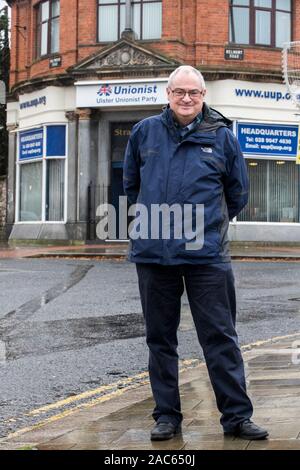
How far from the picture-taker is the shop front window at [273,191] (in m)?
25.9

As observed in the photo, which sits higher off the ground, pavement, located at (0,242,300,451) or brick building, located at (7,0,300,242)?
brick building, located at (7,0,300,242)

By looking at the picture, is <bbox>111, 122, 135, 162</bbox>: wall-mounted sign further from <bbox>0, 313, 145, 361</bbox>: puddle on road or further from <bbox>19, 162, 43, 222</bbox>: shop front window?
<bbox>0, 313, 145, 361</bbox>: puddle on road

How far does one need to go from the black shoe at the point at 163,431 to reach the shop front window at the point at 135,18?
2337 cm

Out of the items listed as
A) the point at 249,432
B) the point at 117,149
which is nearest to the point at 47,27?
the point at 117,149

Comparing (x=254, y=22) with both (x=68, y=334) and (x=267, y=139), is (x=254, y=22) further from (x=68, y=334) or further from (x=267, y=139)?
(x=68, y=334)

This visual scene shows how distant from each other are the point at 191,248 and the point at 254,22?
2372 cm

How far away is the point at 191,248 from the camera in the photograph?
4.03 m

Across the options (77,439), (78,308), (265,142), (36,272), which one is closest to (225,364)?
(77,439)

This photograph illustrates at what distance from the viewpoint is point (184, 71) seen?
4.17 metres

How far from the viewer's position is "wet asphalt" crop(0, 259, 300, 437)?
5.85 m

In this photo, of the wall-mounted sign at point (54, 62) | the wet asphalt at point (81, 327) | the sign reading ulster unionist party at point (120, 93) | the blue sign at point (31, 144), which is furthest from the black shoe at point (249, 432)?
the wall-mounted sign at point (54, 62)

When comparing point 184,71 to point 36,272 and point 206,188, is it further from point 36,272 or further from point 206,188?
point 36,272

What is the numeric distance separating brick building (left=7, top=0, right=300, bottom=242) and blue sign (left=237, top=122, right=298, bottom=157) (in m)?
0.04

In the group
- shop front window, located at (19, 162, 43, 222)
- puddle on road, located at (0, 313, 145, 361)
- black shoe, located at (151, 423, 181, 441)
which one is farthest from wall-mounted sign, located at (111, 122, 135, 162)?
black shoe, located at (151, 423, 181, 441)
